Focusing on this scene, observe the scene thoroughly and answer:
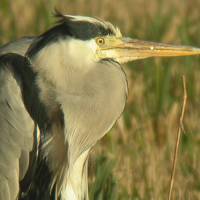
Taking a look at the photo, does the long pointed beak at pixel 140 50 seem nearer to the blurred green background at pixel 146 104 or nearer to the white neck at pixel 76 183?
the white neck at pixel 76 183

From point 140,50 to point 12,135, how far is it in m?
0.73

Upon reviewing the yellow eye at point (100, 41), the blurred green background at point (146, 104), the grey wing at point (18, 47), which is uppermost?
the yellow eye at point (100, 41)

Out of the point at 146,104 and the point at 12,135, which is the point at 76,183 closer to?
the point at 12,135

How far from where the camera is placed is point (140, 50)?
4590mm

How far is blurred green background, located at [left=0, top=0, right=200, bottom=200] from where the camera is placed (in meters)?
5.12

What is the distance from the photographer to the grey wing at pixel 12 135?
430 cm

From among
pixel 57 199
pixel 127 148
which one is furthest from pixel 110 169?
pixel 127 148

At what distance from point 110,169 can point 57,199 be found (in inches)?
17.2

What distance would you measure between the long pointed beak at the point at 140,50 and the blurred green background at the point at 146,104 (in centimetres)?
61

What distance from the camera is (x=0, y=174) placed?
14.4ft

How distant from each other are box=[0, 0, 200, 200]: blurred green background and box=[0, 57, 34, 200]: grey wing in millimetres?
524

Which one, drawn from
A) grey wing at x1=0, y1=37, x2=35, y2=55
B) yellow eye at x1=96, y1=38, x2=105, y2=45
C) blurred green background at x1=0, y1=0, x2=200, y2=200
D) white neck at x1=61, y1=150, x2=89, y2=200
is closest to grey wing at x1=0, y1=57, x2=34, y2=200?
grey wing at x1=0, y1=37, x2=35, y2=55

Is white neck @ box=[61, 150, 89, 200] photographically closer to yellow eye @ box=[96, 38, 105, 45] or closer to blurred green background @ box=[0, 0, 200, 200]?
blurred green background @ box=[0, 0, 200, 200]

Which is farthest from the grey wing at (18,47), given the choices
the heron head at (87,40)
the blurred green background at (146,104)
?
the blurred green background at (146,104)
